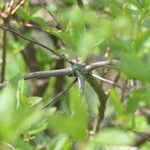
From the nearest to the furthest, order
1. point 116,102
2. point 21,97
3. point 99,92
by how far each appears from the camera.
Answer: point 116,102 < point 21,97 < point 99,92

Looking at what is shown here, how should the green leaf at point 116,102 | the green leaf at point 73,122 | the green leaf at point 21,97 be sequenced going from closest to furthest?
the green leaf at point 73,122
the green leaf at point 116,102
the green leaf at point 21,97

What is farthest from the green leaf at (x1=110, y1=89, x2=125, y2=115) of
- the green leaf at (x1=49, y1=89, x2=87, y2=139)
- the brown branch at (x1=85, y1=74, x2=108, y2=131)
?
the brown branch at (x1=85, y1=74, x2=108, y2=131)

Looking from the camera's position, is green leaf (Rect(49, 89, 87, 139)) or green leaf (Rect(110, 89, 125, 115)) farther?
green leaf (Rect(110, 89, 125, 115))

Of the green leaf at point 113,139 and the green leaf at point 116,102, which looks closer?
the green leaf at point 113,139

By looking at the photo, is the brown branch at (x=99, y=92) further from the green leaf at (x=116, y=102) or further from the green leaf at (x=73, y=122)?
the green leaf at (x=73, y=122)

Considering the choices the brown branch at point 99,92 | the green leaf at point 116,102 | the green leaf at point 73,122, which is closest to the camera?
the green leaf at point 73,122

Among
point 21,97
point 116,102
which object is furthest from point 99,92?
point 116,102

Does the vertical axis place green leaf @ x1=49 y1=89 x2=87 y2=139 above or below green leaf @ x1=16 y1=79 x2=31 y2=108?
above

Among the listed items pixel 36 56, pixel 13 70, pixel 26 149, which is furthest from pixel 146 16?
pixel 36 56

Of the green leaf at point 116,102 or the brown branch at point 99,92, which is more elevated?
the green leaf at point 116,102

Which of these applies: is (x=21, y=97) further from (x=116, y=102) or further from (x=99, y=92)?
(x=99, y=92)

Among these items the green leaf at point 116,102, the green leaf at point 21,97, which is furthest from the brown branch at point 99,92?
the green leaf at point 116,102

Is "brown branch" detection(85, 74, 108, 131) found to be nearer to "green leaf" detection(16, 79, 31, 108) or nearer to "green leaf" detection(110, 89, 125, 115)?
"green leaf" detection(16, 79, 31, 108)
